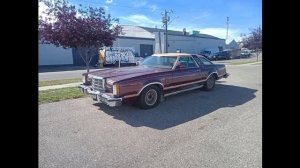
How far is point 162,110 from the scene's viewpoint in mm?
6258

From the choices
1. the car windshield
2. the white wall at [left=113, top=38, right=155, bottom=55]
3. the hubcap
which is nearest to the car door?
the car windshield

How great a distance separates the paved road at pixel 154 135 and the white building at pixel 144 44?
14.2 meters

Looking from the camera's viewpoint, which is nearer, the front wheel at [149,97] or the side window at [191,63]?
the front wheel at [149,97]

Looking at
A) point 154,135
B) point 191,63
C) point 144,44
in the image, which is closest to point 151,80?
point 154,135

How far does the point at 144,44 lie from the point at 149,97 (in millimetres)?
35948

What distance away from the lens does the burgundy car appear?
5820mm

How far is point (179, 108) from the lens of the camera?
253 inches

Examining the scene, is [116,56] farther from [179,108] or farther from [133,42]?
[179,108]

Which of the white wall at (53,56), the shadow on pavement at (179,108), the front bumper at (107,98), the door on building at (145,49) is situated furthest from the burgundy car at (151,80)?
the door on building at (145,49)

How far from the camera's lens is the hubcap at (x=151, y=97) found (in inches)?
250

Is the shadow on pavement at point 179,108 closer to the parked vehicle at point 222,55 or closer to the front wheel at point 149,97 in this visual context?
the front wheel at point 149,97

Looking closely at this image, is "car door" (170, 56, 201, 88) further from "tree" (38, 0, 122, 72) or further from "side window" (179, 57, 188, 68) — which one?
"tree" (38, 0, 122, 72)
